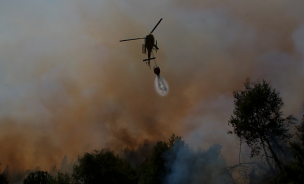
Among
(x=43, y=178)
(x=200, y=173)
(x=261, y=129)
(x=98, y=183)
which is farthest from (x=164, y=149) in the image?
(x=43, y=178)

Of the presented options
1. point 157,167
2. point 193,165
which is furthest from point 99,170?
point 193,165

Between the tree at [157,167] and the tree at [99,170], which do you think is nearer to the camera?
the tree at [99,170]

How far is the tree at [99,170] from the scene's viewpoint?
38.8 m

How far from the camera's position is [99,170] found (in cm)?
3994

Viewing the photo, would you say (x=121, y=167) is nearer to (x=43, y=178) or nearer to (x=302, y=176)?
(x=43, y=178)

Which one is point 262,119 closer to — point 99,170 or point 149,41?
point 149,41

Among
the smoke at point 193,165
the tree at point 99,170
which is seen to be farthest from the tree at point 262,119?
the tree at point 99,170

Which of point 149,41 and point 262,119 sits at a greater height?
point 149,41

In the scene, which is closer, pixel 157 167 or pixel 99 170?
pixel 99 170

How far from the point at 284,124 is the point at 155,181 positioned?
2839cm

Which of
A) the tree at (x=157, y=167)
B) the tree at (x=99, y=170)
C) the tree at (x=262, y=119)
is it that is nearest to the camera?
the tree at (x=262, y=119)

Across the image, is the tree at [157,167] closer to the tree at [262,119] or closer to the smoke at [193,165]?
the smoke at [193,165]

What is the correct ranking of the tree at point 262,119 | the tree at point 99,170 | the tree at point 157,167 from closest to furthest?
the tree at point 262,119, the tree at point 99,170, the tree at point 157,167

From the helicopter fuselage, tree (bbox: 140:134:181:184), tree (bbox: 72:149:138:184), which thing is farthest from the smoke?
the helicopter fuselage
